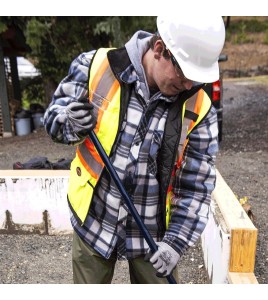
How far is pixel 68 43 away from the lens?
841 cm

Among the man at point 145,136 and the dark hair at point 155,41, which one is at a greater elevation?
the dark hair at point 155,41

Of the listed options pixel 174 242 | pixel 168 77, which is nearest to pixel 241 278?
pixel 174 242

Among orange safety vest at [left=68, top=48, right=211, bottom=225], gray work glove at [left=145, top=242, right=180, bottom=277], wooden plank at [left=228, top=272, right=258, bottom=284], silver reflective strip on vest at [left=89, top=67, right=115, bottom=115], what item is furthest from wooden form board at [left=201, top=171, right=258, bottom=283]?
silver reflective strip on vest at [left=89, top=67, right=115, bottom=115]

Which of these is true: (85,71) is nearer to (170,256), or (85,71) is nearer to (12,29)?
(170,256)

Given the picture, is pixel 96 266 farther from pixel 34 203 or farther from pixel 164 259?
pixel 34 203

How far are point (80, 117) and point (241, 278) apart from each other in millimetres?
1591

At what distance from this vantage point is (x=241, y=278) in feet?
8.77

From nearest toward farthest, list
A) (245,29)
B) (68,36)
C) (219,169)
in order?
(219,169) < (68,36) < (245,29)

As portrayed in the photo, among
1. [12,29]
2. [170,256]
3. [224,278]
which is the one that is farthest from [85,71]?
[12,29]

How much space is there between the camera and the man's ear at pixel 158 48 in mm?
1769

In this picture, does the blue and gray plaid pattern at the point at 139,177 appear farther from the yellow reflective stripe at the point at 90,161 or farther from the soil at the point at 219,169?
the soil at the point at 219,169

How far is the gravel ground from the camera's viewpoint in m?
3.68

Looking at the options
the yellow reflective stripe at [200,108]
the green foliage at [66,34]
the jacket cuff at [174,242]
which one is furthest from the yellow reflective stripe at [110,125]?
the green foliage at [66,34]

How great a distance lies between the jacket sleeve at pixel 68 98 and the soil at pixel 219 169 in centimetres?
204
